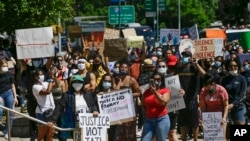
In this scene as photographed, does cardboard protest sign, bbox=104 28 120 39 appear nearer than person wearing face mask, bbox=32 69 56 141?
No

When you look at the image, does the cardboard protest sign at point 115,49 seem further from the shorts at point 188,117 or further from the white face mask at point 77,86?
the white face mask at point 77,86

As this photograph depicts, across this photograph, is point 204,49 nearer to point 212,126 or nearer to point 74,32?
point 212,126

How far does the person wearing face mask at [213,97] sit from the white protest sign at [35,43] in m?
3.76

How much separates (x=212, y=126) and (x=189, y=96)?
1809 millimetres

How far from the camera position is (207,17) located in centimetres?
10562

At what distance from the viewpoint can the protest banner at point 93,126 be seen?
12.7 m

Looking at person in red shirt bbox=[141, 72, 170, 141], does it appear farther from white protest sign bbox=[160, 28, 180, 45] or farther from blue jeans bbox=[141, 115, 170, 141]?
→ white protest sign bbox=[160, 28, 180, 45]

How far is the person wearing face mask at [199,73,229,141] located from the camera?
1397cm

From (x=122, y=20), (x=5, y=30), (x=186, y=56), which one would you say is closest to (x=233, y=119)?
(x=186, y=56)

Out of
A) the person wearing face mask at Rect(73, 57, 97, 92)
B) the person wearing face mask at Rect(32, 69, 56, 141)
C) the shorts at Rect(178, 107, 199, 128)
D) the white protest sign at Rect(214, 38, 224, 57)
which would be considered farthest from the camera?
the white protest sign at Rect(214, 38, 224, 57)

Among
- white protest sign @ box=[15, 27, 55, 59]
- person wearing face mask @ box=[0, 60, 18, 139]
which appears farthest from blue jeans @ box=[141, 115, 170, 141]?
white protest sign @ box=[15, 27, 55, 59]

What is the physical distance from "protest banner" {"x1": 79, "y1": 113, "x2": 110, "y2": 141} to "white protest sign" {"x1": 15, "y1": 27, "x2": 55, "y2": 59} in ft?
13.0

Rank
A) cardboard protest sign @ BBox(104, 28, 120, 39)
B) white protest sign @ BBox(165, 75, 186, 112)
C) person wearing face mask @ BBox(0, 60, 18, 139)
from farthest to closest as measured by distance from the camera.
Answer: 1. cardboard protest sign @ BBox(104, 28, 120, 39)
2. person wearing face mask @ BBox(0, 60, 18, 139)
3. white protest sign @ BBox(165, 75, 186, 112)

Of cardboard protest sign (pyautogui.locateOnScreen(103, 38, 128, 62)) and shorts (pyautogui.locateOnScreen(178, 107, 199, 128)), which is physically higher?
cardboard protest sign (pyautogui.locateOnScreen(103, 38, 128, 62))
